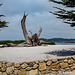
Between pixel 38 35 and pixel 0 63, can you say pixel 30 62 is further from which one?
pixel 38 35

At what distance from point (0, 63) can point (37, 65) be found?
193 centimetres

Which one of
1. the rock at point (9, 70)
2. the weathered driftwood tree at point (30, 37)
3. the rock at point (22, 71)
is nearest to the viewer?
the rock at point (22, 71)

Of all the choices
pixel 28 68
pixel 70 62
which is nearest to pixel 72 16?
pixel 70 62

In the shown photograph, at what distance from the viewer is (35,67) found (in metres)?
7.07

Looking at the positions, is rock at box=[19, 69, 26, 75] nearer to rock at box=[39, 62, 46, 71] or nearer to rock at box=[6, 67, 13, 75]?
rock at box=[6, 67, 13, 75]

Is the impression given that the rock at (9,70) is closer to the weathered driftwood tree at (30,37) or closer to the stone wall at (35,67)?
the stone wall at (35,67)

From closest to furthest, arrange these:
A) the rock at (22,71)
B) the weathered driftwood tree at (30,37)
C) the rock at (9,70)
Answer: the rock at (22,71)
the rock at (9,70)
the weathered driftwood tree at (30,37)

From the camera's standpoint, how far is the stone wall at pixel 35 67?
704 cm

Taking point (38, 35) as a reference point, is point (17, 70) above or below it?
above

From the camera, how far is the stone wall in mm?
7039

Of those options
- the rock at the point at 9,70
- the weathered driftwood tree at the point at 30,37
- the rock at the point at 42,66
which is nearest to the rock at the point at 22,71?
the rock at the point at 9,70

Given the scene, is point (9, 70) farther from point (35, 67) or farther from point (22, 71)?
point (35, 67)

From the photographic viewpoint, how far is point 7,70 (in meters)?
7.27

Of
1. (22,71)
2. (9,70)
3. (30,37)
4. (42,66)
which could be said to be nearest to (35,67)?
(42,66)
